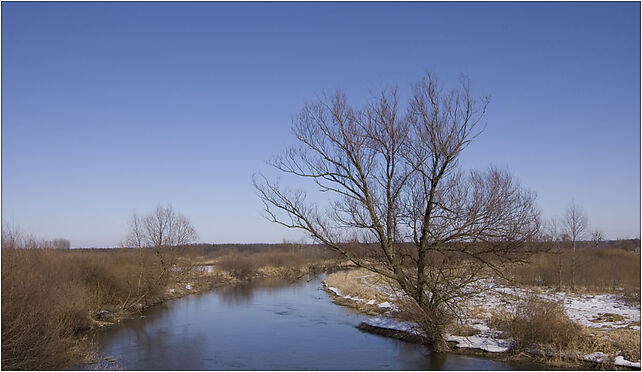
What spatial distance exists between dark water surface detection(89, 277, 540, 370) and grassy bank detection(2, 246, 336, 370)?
49.4 inches

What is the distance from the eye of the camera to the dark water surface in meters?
14.0

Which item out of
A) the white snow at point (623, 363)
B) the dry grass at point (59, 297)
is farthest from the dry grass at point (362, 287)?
the dry grass at point (59, 297)

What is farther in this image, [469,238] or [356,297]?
[356,297]

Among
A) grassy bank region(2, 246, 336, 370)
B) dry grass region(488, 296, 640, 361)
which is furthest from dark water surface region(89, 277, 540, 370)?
grassy bank region(2, 246, 336, 370)

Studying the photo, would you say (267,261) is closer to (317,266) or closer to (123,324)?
(317,266)

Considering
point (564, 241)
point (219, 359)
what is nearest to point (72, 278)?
point (219, 359)

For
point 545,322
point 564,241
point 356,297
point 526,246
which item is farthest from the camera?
point 564,241

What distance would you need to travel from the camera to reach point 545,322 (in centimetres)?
1409

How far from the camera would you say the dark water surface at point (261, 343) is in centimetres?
1399

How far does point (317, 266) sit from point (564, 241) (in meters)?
26.7

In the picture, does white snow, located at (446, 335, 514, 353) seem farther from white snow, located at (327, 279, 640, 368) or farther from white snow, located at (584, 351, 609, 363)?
white snow, located at (584, 351, 609, 363)

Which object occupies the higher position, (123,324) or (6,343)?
(6,343)

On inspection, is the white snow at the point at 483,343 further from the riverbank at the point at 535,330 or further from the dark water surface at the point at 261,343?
the dark water surface at the point at 261,343

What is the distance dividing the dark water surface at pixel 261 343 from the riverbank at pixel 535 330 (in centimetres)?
68
